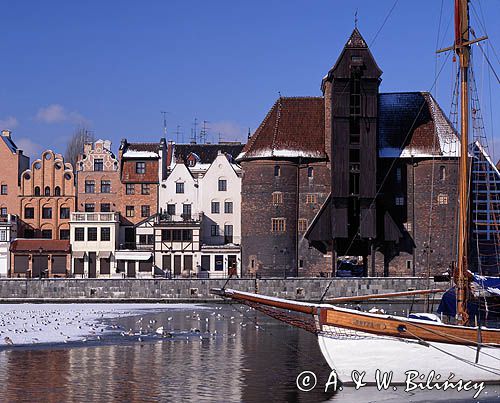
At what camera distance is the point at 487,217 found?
8288 cm

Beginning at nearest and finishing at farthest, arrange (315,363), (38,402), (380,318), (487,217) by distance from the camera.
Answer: (38,402) → (380,318) → (315,363) → (487,217)

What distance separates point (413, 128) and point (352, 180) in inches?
326

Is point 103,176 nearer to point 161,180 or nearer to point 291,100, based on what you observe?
point 161,180

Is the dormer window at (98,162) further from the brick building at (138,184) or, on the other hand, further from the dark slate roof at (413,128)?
the dark slate roof at (413,128)

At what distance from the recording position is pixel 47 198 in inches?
3888

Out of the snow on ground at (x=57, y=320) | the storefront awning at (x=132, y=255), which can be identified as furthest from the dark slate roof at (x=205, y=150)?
the snow on ground at (x=57, y=320)

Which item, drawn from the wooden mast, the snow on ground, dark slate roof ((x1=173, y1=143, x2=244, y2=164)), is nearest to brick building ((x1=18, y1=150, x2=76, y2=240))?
dark slate roof ((x1=173, y1=143, x2=244, y2=164))

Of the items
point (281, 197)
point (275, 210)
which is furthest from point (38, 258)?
point (281, 197)

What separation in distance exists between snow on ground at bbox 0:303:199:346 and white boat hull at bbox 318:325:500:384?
61.9 feet

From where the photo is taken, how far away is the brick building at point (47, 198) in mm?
98500

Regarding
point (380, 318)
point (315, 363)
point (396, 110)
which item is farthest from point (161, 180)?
point (380, 318)

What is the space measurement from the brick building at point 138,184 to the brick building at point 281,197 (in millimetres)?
12698

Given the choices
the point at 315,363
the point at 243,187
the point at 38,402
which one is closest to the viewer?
the point at 38,402

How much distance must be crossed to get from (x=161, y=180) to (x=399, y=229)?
2669 centimetres
